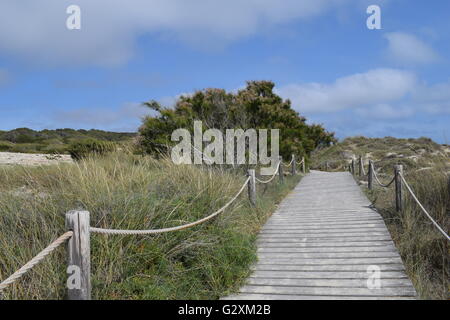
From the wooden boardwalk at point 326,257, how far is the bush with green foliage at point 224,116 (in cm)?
602

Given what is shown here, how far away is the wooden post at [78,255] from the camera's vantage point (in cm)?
329

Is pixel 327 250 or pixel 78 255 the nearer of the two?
pixel 78 255

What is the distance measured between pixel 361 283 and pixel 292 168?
1242 cm

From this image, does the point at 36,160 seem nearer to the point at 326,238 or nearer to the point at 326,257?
the point at 326,238

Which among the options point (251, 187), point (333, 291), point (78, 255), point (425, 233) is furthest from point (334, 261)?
point (78, 255)

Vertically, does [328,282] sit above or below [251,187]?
below

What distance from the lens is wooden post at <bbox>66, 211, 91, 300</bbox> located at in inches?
130

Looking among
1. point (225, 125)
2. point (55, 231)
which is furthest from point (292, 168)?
point (55, 231)

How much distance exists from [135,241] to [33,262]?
184 cm

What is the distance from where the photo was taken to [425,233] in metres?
6.84

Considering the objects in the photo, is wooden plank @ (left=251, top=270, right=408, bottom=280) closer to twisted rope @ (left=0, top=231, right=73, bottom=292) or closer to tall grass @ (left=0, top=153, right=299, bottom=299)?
tall grass @ (left=0, top=153, right=299, bottom=299)

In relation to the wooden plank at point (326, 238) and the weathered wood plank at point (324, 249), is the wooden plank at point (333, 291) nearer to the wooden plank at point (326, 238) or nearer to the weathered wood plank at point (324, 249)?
the weathered wood plank at point (324, 249)

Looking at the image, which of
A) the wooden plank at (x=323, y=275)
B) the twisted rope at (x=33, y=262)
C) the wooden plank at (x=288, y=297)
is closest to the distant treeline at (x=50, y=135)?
the wooden plank at (x=323, y=275)
